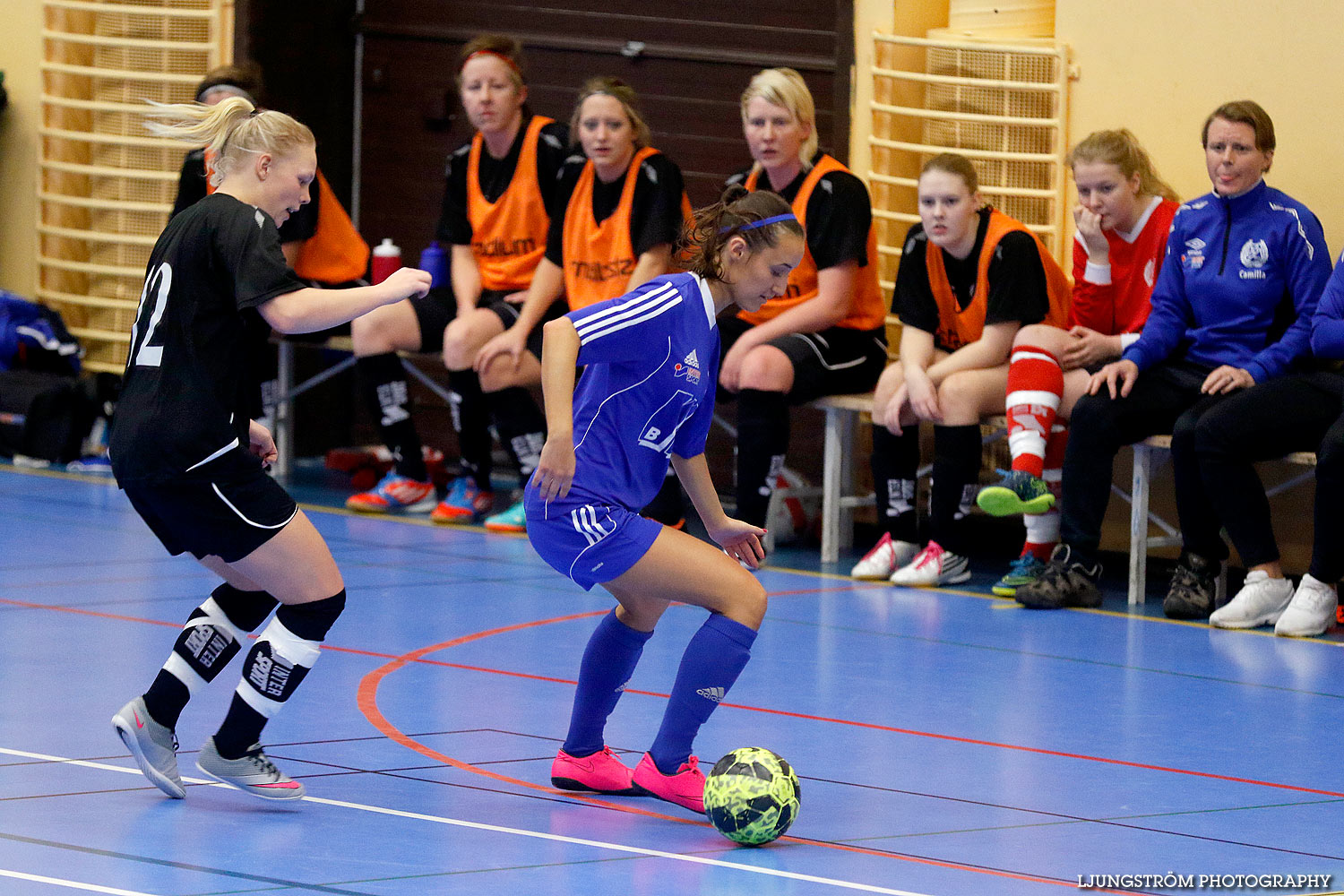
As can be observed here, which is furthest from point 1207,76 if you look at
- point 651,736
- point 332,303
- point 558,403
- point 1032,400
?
point 332,303

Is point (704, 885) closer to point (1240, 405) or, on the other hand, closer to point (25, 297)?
point (1240, 405)

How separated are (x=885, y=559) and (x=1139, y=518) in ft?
3.39

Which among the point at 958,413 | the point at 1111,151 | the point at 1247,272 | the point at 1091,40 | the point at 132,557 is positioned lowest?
the point at 132,557

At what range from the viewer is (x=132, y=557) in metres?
7.17

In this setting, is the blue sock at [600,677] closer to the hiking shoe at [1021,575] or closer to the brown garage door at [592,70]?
the hiking shoe at [1021,575]

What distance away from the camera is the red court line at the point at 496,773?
11.8ft

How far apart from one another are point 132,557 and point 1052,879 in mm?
4643

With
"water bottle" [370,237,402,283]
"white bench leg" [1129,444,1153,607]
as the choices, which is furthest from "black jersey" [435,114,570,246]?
"white bench leg" [1129,444,1153,607]

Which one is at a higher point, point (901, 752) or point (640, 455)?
point (640, 455)

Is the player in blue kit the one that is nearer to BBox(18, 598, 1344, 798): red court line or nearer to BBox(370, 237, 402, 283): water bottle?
BBox(18, 598, 1344, 798): red court line

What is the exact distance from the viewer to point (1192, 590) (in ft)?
22.0

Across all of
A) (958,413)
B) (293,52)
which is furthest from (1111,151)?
(293,52)

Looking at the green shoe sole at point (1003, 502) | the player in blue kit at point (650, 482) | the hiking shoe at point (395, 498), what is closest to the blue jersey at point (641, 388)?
the player in blue kit at point (650, 482)

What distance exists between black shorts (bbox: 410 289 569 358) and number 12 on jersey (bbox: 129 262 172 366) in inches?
170
